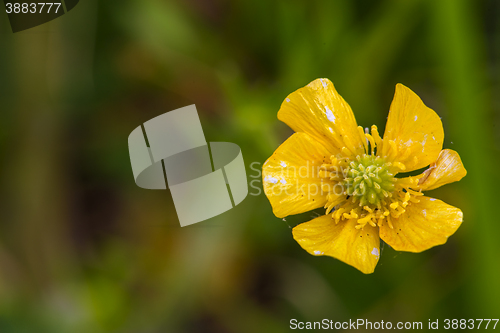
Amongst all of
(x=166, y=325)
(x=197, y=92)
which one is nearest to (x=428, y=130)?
(x=197, y=92)

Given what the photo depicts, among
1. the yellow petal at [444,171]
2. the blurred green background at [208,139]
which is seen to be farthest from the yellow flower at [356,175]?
the blurred green background at [208,139]

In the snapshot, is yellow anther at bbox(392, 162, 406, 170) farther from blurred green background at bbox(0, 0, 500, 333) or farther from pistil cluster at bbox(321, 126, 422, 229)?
blurred green background at bbox(0, 0, 500, 333)

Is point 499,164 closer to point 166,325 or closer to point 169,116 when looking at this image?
point 169,116

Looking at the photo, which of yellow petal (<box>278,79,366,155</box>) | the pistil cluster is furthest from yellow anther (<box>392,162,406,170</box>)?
yellow petal (<box>278,79,366,155</box>)

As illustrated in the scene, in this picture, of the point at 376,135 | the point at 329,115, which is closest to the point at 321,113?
the point at 329,115

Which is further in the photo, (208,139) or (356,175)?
(208,139)

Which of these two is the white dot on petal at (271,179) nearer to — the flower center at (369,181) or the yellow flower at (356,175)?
the yellow flower at (356,175)

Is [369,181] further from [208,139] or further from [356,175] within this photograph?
[208,139]

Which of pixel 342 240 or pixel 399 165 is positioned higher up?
pixel 399 165
